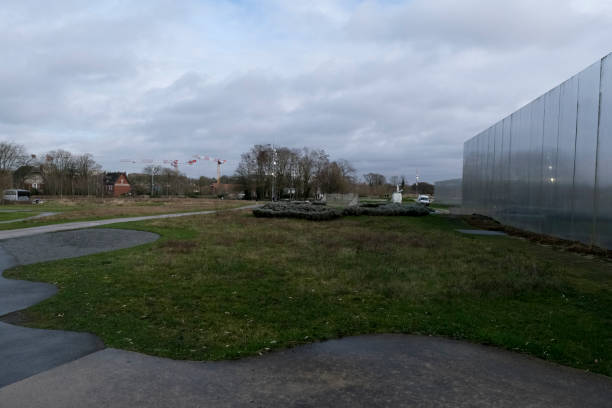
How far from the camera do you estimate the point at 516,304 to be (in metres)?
6.63

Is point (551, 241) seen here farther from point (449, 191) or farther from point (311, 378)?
point (449, 191)

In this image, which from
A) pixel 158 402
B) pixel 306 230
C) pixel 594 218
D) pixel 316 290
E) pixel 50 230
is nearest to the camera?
pixel 158 402

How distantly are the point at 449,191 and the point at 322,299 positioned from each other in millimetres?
42619

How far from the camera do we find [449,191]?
151 ft

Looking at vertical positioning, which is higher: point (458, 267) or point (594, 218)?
point (594, 218)

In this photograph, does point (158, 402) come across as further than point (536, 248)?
No

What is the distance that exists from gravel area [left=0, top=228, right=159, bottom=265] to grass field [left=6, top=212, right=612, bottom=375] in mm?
1361

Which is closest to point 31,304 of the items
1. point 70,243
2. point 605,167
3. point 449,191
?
point 70,243

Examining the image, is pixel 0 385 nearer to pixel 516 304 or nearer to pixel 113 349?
pixel 113 349

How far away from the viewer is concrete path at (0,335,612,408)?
343 centimetres

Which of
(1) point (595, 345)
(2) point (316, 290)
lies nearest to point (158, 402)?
(2) point (316, 290)

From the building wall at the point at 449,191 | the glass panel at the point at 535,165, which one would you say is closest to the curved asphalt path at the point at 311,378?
the glass panel at the point at 535,165

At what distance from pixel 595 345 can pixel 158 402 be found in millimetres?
5023

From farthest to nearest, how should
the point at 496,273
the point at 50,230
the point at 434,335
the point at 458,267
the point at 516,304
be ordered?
the point at 50,230, the point at 458,267, the point at 496,273, the point at 516,304, the point at 434,335
